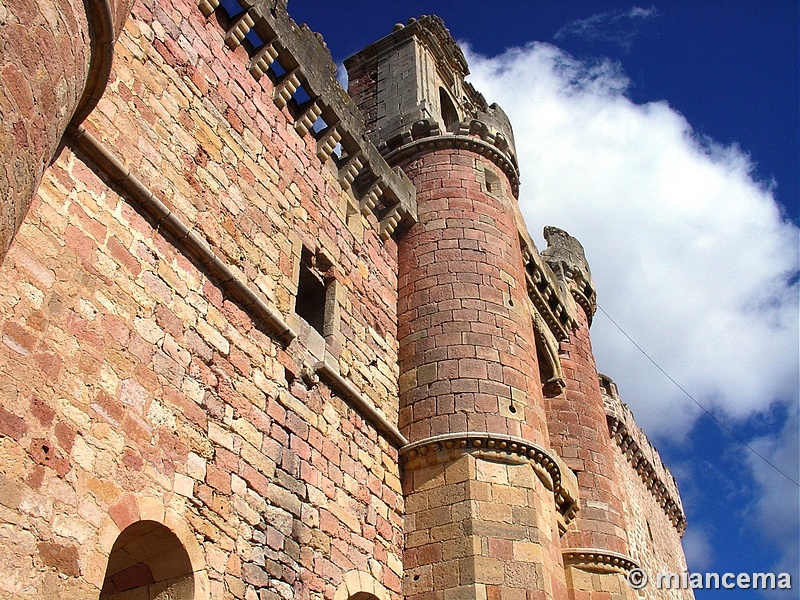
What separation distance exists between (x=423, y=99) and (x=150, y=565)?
9014 mm

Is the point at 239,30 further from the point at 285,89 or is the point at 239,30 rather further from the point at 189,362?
the point at 189,362

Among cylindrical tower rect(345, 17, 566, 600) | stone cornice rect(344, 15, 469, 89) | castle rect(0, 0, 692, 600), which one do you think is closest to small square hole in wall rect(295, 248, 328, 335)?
castle rect(0, 0, 692, 600)

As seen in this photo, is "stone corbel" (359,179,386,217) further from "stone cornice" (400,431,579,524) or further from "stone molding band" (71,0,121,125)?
"stone molding band" (71,0,121,125)

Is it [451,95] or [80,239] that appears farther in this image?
[451,95]

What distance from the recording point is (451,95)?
48.1 feet

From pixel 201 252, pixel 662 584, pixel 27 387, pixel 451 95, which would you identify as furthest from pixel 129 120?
pixel 662 584

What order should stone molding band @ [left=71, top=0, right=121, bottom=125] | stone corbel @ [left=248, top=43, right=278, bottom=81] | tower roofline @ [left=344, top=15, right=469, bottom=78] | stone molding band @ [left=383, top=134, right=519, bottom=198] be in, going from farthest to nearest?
tower roofline @ [left=344, top=15, right=469, bottom=78] < stone molding band @ [left=383, top=134, right=519, bottom=198] < stone corbel @ [left=248, top=43, right=278, bottom=81] < stone molding band @ [left=71, top=0, right=121, bottom=125]

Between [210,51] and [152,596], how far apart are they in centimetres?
468

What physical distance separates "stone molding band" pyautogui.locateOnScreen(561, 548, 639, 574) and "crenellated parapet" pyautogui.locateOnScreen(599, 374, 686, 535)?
25.1ft

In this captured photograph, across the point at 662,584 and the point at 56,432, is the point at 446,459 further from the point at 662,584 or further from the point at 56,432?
the point at 662,584

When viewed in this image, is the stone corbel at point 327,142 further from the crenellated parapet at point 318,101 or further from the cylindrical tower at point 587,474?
the cylindrical tower at point 587,474

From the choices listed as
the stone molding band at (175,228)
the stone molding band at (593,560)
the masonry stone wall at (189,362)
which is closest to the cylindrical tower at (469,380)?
the masonry stone wall at (189,362)

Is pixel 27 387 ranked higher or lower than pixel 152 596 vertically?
higher

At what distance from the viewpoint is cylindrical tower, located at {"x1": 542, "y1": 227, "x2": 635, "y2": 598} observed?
9.82 meters
